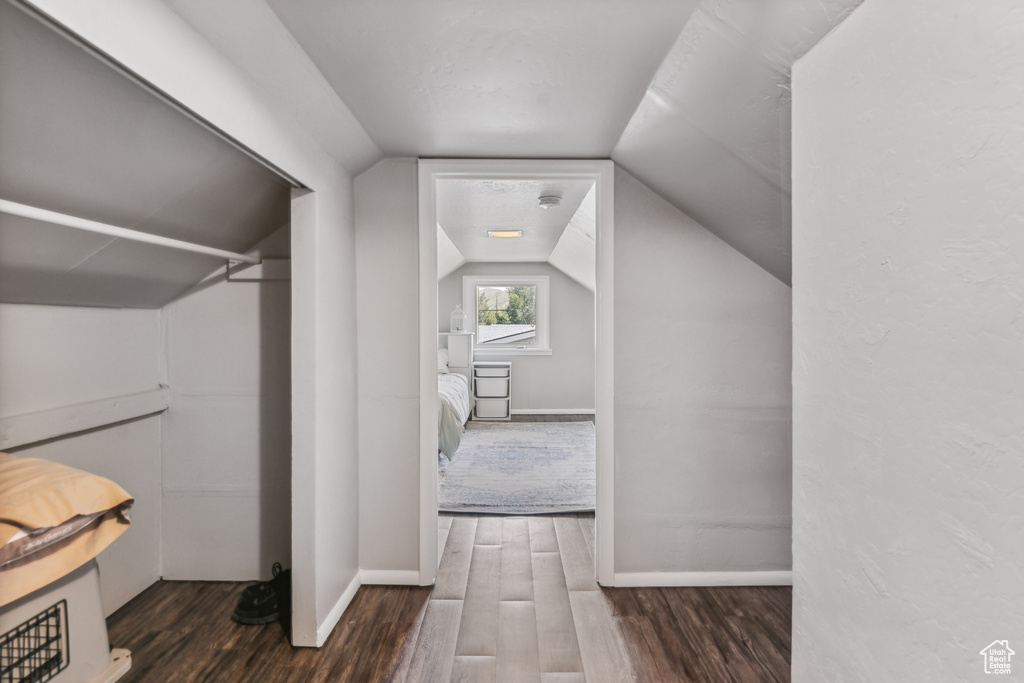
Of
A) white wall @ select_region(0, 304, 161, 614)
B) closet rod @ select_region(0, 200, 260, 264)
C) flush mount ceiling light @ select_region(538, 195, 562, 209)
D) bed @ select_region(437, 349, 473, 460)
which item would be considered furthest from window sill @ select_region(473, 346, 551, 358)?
closet rod @ select_region(0, 200, 260, 264)

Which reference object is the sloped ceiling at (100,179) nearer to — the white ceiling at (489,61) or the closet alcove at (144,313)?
the closet alcove at (144,313)

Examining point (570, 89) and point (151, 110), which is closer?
point (151, 110)

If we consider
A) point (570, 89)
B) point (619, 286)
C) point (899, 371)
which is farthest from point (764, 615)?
point (570, 89)

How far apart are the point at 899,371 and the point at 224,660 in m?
2.25

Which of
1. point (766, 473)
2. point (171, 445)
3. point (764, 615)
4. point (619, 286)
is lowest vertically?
point (764, 615)

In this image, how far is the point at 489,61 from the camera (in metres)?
1.62

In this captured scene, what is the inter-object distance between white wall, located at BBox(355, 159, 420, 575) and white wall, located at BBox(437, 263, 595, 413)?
4507 mm

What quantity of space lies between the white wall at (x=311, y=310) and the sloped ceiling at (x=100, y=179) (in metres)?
0.12

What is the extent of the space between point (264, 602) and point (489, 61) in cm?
222

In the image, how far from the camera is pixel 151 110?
1330mm

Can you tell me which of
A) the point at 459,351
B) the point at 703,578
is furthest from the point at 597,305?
the point at 459,351

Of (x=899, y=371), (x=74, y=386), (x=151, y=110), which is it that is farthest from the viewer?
(x=74, y=386)

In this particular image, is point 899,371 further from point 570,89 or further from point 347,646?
point 347,646

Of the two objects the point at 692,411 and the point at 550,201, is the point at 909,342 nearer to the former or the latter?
the point at 692,411
